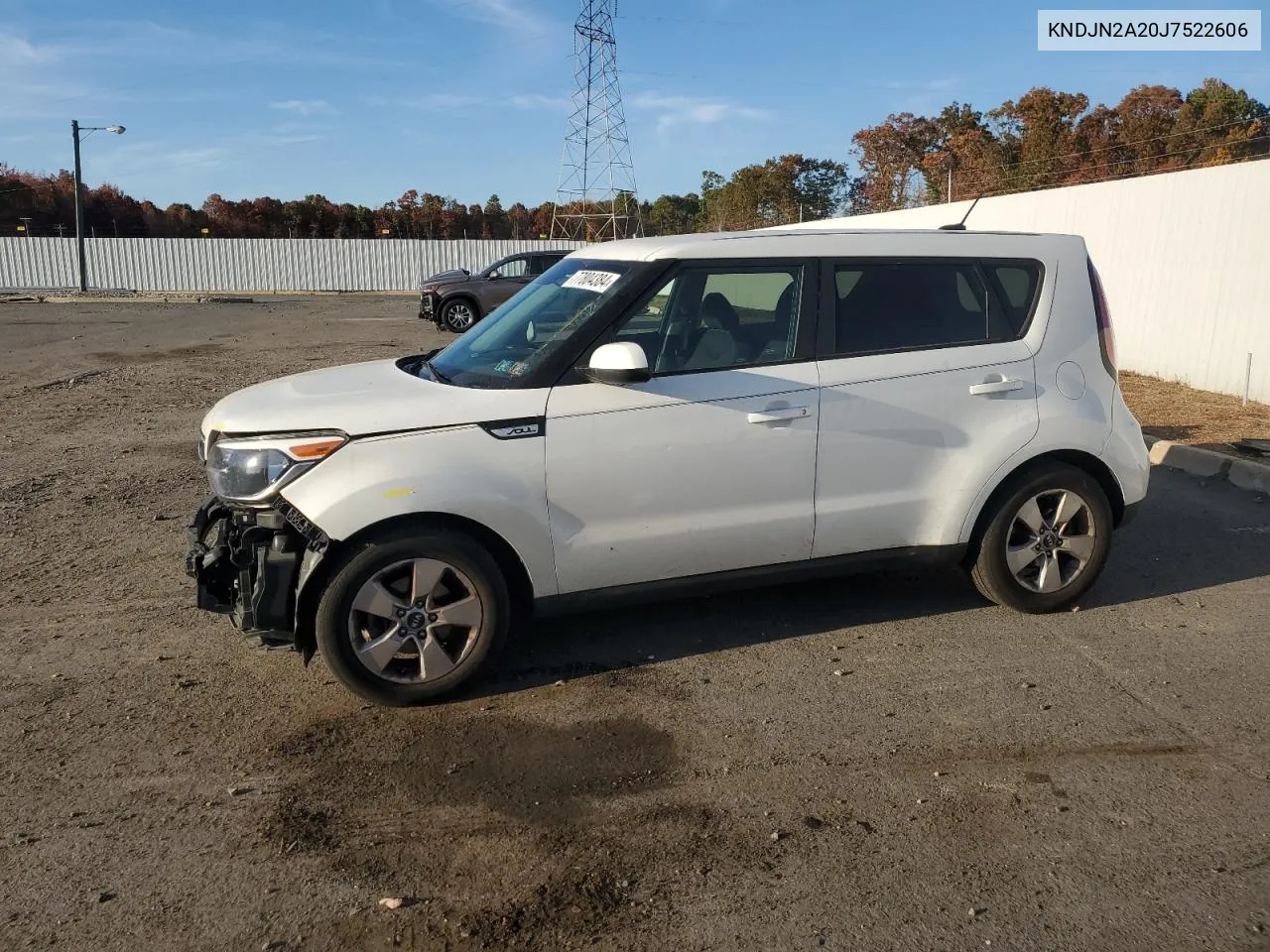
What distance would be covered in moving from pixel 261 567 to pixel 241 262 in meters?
48.9

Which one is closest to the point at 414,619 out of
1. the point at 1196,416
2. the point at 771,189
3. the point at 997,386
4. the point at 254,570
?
the point at 254,570

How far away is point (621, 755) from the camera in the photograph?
385 cm

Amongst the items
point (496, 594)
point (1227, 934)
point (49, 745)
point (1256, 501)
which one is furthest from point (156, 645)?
point (1256, 501)

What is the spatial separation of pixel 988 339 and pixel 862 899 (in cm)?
296

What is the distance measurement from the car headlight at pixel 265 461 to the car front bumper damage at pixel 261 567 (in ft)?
0.27

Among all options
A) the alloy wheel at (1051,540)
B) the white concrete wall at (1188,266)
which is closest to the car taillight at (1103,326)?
the alloy wheel at (1051,540)

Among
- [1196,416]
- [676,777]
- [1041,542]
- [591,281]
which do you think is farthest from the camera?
[1196,416]

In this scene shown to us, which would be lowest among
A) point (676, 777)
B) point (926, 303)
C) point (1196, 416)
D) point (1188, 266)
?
point (676, 777)

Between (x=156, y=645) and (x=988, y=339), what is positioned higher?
(x=988, y=339)

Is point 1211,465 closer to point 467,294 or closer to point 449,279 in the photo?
point 467,294

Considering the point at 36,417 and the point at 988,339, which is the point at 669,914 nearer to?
the point at 988,339

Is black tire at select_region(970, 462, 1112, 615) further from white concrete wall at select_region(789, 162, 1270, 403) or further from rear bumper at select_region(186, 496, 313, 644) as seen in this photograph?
white concrete wall at select_region(789, 162, 1270, 403)

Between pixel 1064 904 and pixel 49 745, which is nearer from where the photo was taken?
pixel 1064 904

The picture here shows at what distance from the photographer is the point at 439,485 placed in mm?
4109
